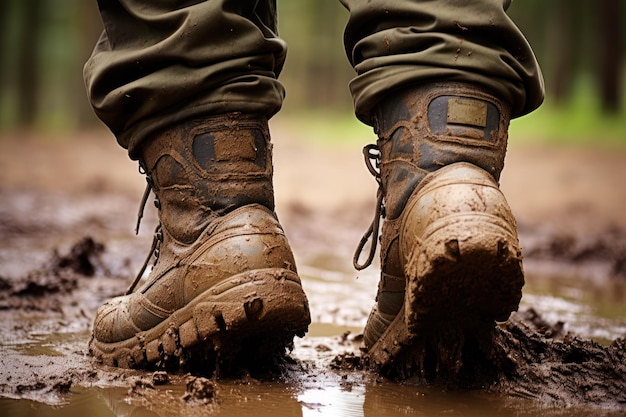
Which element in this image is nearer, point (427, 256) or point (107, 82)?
point (427, 256)

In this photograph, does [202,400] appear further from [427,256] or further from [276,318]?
[427,256]

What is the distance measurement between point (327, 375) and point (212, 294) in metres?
0.33

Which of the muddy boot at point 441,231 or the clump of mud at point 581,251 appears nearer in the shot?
the muddy boot at point 441,231

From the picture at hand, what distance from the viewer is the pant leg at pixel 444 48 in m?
1.58

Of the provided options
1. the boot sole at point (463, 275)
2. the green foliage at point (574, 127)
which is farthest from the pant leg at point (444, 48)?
the green foliage at point (574, 127)

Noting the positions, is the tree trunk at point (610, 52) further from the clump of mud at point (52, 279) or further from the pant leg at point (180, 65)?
the pant leg at point (180, 65)

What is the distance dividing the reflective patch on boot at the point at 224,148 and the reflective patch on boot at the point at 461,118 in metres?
0.42

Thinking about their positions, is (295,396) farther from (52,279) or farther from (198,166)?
(52,279)

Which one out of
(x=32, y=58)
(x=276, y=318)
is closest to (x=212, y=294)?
(x=276, y=318)

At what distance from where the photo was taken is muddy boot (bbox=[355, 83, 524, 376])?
1.39 metres

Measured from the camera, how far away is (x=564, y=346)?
5.82 ft

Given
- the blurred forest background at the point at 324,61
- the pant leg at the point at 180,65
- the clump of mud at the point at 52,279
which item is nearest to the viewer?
the pant leg at the point at 180,65

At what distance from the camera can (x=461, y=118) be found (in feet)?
5.15

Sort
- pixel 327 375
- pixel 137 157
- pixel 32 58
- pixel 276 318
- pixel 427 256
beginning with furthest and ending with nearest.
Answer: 1. pixel 32 58
2. pixel 137 157
3. pixel 327 375
4. pixel 276 318
5. pixel 427 256
